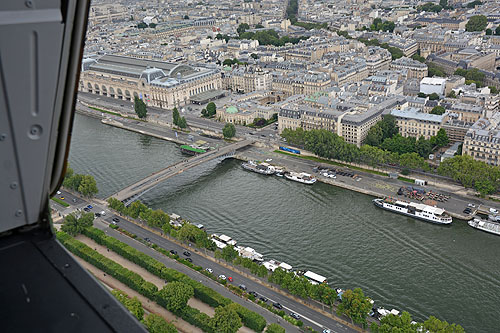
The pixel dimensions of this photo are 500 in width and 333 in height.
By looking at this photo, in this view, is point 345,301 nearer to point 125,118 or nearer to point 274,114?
point 274,114

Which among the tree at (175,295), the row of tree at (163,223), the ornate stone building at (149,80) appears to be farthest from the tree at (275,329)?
the ornate stone building at (149,80)

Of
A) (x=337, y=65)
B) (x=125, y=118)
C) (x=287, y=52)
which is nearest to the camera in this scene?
(x=125, y=118)

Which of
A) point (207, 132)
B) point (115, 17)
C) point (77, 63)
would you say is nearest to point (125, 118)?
point (207, 132)

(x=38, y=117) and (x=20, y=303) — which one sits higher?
(x=38, y=117)

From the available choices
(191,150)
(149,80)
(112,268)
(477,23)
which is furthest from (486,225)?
(477,23)

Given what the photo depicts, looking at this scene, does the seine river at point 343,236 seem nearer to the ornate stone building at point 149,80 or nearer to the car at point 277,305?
the car at point 277,305

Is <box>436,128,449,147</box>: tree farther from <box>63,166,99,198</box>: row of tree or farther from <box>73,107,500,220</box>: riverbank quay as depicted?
<box>63,166,99,198</box>: row of tree
